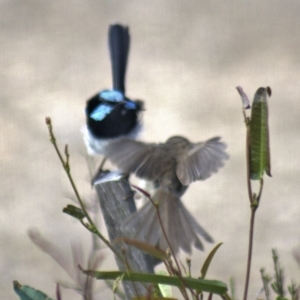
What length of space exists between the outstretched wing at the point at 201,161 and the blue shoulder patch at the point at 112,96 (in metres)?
1.42

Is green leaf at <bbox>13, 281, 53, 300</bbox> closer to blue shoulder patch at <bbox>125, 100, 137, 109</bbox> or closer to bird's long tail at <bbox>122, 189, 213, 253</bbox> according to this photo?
bird's long tail at <bbox>122, 189, 213, 253</bbox>

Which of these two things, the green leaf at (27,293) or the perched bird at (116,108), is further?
the perched bird at (116,108)

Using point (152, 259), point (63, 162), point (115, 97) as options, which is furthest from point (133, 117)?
point (63, 162)

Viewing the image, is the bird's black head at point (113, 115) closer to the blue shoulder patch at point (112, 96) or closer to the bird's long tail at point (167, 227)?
the blue shoulder patch at point (112, 96)

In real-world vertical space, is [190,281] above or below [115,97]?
below

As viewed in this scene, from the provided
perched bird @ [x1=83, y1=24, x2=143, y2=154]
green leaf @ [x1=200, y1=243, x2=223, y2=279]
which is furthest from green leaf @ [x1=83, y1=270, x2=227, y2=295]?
perched bird @ [x1=83, y1=24, x2=143, y2=154]

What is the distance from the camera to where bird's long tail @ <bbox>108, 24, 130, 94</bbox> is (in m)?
2.69

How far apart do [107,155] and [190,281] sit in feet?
2.53

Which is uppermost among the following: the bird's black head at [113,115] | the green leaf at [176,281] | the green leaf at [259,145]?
the bird's black head at [113,115]

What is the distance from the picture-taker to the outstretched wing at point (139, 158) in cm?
129

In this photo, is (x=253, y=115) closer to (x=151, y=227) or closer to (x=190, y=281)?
(x=190, y=281)

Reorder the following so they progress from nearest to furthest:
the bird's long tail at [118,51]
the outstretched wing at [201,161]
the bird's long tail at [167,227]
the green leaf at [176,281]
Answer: the green leaf at [176,281], the outstretched wing at [201,161], the bird's long tail at [167,227], the bird's long tail at [118,51]

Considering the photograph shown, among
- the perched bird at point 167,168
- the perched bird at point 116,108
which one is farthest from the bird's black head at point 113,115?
the perched bird at point 167,168

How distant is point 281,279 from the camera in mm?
1054
